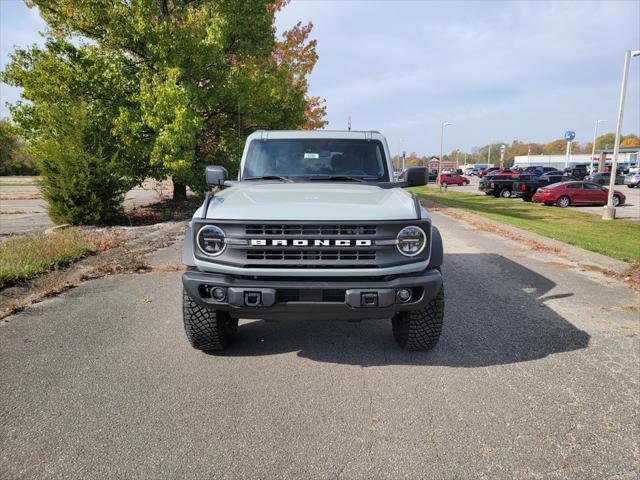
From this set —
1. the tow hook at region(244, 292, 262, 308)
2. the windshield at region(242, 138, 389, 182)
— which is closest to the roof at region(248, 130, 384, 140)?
the windshield at region(242, 138, 389, 182)

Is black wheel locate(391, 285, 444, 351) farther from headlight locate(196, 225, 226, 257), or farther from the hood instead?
headlight locate(196, 225, 226, 257)

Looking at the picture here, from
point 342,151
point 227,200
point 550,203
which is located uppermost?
point 342,151

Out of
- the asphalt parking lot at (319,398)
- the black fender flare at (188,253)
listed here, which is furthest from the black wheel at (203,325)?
the black fender flare at (188,253)

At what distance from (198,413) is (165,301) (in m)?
2.97

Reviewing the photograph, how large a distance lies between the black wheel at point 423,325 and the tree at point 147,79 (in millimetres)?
10783

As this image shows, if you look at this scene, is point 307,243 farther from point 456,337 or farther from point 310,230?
point 456,337

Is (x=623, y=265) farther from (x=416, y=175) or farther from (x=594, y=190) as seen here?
(x=594, y=190)

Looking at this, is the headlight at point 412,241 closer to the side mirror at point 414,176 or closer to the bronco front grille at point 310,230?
the bronco front grille at point 310,230

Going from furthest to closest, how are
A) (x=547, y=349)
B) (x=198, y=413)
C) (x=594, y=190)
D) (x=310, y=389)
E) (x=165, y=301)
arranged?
(x=594, y=190) < (x=165, y=301) < (x=547, y=349) < (x=310, y=389) < (x=198, y=413)

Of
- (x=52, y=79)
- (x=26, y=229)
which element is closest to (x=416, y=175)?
(x=26, y=229)

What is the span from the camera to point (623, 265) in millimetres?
8031

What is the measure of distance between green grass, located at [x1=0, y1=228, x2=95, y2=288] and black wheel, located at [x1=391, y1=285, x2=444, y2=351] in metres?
5.45

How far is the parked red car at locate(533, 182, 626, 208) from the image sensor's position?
24609 mm

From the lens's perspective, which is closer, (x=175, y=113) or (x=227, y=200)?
(x=227, y=200)
